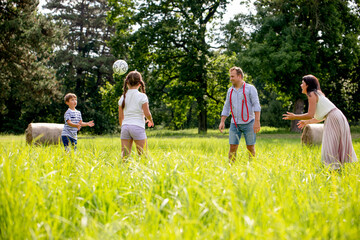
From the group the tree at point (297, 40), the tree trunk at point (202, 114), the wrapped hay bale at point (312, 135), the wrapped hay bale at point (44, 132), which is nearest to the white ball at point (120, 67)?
the wrapped hay bale at point (44, 132)

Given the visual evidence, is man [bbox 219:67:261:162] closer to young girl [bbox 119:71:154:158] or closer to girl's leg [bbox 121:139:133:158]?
young girl [bbox 119:71:154:158]

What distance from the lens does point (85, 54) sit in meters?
35.0

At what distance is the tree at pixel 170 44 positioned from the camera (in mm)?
22359

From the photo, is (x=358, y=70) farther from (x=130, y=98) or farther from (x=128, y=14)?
(x=130, y=98)

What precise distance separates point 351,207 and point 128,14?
23606 mm

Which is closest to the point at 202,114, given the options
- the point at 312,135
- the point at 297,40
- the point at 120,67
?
the point at 297,40

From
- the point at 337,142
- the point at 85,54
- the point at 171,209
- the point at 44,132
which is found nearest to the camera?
the point at 171,209

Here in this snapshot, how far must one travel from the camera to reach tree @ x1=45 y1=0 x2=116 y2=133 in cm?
3216

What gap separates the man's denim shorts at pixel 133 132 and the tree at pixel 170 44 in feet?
57.4

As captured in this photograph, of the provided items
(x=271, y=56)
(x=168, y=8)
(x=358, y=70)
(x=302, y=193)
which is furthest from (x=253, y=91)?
(x=358, y=70)

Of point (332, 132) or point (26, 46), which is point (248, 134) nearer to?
point (332, 132)

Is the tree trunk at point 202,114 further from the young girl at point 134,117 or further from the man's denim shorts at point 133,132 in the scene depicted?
the man's denim shorts at point 133,132

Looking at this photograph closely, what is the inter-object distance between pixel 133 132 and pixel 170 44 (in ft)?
63.7

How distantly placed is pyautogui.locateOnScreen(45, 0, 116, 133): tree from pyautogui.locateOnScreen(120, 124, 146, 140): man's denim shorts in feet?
89.4
